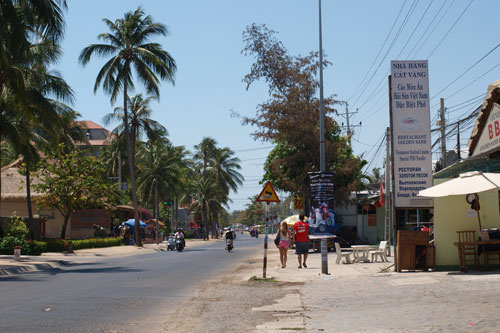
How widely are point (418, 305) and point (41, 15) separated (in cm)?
1844

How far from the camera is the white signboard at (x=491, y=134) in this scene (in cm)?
1468

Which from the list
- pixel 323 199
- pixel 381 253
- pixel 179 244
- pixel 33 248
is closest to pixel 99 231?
pixel 179 244

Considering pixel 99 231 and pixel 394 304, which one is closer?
pixel 394 304

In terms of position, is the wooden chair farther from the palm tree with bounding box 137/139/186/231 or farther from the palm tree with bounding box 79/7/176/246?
the palm tree with bounding box 137/139/186/231

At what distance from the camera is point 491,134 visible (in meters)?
15.1

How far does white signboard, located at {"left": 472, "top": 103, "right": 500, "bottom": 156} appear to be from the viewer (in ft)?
48.2

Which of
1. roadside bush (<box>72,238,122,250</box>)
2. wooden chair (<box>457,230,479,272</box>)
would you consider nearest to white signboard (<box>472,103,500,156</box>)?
wooden chair (<box>457,230,479,272</box>)

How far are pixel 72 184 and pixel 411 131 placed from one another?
30.1 metres

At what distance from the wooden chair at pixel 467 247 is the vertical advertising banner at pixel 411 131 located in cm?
135

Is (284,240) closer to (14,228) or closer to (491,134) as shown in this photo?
(491,134)

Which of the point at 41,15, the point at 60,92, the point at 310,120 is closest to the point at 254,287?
the point at 41,15

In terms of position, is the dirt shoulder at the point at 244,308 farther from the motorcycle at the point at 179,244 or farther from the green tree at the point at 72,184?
the green tree at the point at 72,184

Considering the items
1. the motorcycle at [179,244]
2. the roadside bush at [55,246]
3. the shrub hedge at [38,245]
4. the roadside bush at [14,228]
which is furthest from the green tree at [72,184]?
the roadside bush at [14,228]

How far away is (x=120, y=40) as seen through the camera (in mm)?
44094
